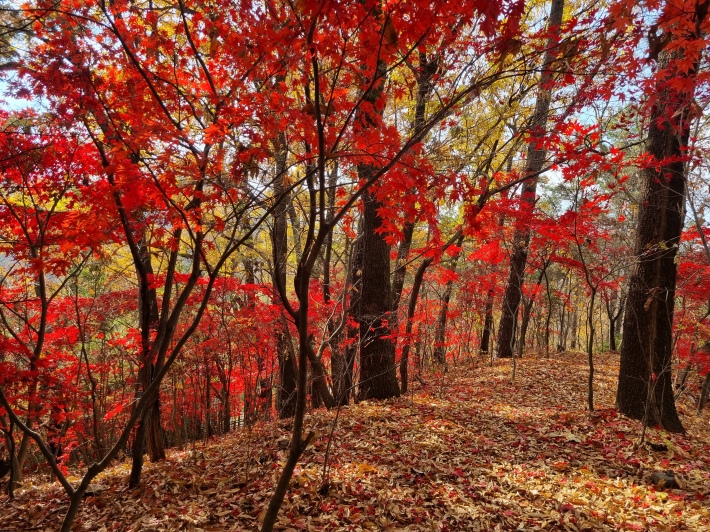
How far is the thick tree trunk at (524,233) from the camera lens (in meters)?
7.76

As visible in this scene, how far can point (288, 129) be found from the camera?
3707mm

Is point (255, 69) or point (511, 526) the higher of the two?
point (255, 69)

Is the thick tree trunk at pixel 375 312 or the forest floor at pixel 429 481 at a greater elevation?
the thick tree trunk at pixel 375 312

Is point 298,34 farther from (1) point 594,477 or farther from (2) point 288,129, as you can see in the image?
(1) point 594,477

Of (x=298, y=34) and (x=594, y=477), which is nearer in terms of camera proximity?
(x=298, y=34)

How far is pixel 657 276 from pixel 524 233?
15.0ft

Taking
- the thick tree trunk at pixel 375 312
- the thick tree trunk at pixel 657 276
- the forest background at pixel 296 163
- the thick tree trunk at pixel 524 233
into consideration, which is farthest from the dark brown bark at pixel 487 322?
the thick tree trunk at pixel 657 276

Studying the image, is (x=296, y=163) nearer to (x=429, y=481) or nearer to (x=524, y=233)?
(x=429, y=481)

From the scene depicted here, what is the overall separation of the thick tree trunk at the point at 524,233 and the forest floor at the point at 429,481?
420 centimetres

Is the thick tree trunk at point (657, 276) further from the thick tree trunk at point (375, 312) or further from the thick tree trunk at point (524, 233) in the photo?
the thick tree trunk at point (375, 312)

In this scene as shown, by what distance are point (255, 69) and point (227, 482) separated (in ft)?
13.8

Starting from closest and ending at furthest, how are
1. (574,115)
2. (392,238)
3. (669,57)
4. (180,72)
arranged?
(180,72), (392,238), (669,57), (574,115)

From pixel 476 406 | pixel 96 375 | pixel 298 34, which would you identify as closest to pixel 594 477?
pixel 476 406

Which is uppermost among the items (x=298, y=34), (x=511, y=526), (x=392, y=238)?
(x=298, y=34)
